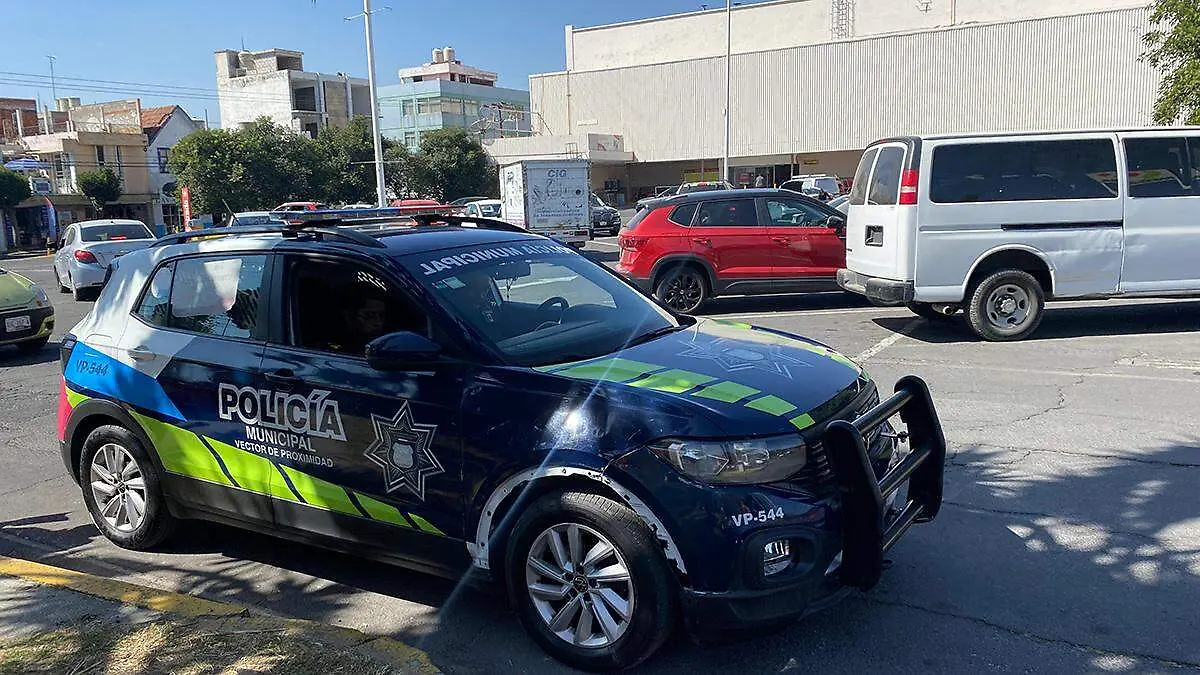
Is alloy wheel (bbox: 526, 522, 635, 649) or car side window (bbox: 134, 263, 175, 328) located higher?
car side window (bbox: 134, 263, 175, 328)

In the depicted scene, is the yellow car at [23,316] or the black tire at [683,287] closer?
the yellow car at [23,316]

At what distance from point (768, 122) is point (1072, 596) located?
191 ft

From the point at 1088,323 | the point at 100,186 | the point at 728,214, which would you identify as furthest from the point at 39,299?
the point at 100,186

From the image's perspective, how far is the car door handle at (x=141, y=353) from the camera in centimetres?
457

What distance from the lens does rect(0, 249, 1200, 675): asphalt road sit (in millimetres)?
3492

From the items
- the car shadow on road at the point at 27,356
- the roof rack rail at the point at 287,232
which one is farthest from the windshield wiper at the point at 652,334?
the car shadow on road at the point at 27,356

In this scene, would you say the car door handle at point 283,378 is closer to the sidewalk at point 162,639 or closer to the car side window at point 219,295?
the car side window at point 219,295

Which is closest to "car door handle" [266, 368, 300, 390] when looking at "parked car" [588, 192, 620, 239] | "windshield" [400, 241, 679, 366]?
"windshield" [400, 241, 679, 366]

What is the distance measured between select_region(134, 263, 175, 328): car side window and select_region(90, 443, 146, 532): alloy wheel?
0.70m

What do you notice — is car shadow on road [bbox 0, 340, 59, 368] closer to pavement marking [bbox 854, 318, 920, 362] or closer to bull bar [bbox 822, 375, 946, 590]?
pavement marking [bbox 854, 318, 920, 362]

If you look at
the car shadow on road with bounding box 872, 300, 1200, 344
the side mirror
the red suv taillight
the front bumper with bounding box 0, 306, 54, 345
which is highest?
the red suv taillight

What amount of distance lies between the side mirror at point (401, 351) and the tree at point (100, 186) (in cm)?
5445

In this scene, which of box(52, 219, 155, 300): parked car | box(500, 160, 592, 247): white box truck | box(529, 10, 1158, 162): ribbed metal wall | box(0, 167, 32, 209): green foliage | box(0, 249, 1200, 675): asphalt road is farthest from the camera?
box(529, 10, 1158, 162): ribbed metal wall

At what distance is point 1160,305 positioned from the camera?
11.5 meters
